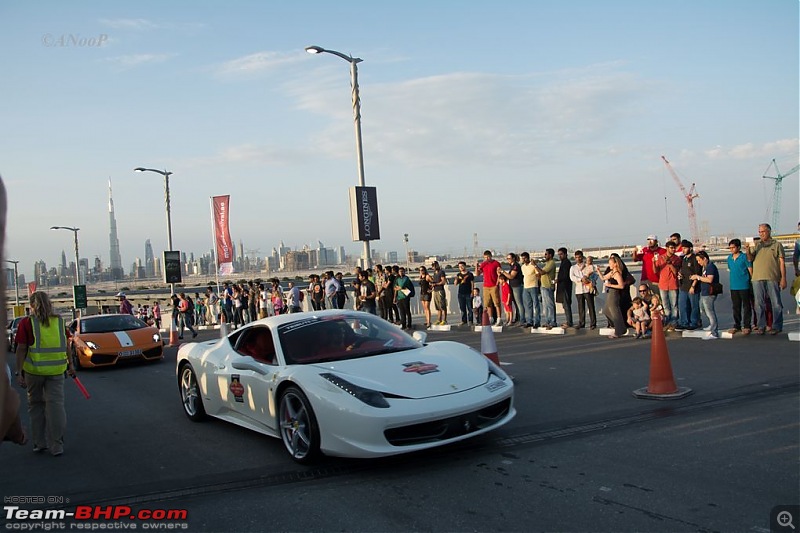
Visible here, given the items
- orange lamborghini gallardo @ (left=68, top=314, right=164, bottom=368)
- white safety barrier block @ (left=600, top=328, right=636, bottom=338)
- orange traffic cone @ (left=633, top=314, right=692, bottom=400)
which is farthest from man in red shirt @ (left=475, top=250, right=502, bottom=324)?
orange traffic cone @ (left=633, top=314, right=692, bottom=400)

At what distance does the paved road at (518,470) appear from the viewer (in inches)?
175

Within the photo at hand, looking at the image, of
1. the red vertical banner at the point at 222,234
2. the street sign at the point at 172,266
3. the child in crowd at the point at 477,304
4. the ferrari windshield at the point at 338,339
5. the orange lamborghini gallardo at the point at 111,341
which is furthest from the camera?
the street sign at the point at 172,266

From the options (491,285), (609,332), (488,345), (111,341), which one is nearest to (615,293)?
(609,332)

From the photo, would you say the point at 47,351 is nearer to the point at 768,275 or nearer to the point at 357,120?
the point at 768,275

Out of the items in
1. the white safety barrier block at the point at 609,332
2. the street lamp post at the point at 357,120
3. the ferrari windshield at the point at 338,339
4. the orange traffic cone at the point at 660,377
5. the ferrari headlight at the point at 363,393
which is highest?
the street lamp post at the point at 357,120

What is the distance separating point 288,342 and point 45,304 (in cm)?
264

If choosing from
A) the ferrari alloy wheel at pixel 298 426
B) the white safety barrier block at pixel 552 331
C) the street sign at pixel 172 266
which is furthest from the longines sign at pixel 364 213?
the street sign at pixel 172 266

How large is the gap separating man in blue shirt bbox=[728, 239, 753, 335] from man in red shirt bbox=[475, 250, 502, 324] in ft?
19.9

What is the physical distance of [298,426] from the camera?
19.8ft

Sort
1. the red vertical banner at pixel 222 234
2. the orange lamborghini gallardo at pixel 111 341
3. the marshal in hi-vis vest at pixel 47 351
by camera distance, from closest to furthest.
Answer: the marshal in hi-vis vest at pixel 47 351
the orange lamborghini gallardo at pixel 111 341
the red vertical banner at pixel 222 234

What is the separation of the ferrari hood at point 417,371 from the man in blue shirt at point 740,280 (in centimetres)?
749

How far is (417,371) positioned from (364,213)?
15575 millimetres

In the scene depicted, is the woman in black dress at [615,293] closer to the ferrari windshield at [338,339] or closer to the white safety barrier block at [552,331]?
the white safety barrier block at [552,331]

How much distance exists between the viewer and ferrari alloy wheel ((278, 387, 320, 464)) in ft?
18.9
